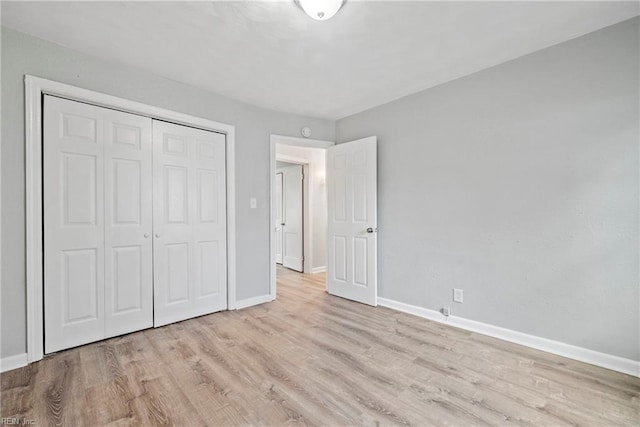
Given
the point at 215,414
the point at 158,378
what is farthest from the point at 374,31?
the point at 158,378

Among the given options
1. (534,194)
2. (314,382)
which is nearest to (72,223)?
(314,382)

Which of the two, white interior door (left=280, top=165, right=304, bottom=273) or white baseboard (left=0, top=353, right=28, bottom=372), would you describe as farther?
white interior door (left=280, top=165, right=304, bottom=273)

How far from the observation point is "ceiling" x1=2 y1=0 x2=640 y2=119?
1.83 metres

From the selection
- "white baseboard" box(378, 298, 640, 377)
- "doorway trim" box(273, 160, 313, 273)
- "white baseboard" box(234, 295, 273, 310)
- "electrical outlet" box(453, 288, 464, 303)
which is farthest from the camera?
"doorway trim" box(273, 160, 313, 273)

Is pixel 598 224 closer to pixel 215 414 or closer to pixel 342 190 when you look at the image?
pixel 342 190

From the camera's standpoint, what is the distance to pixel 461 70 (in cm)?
264

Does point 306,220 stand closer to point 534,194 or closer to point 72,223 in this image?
point 72,223

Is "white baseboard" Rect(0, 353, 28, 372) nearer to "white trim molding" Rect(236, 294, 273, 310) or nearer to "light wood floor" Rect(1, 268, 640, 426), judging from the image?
"light wood floor" Rect(1, 268, 640, 426)

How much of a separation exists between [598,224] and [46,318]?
13.9 ft

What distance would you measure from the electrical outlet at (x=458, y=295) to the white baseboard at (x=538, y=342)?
17 cm

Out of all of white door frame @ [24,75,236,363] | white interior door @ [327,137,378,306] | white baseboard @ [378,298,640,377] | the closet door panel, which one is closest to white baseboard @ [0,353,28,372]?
white door frame @ [24,75,236,363]

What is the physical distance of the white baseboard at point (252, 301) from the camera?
10.9ft

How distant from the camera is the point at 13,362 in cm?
203

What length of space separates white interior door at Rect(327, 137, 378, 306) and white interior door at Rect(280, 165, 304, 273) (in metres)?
1.63
